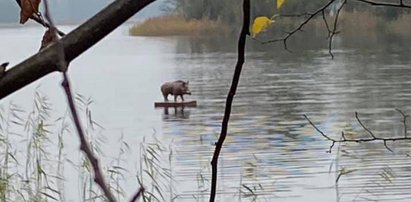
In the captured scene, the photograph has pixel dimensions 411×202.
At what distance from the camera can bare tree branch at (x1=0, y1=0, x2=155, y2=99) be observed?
44cm

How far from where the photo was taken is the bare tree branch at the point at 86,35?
1.43ft

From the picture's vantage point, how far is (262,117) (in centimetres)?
1081

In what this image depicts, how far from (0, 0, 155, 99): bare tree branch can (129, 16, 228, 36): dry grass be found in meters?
25.8

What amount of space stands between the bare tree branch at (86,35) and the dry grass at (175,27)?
84.8 feet

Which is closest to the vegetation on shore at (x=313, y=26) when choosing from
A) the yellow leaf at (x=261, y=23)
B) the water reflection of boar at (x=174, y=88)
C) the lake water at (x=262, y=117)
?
the lake water at (x=262, y=117)

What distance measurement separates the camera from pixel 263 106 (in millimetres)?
11812

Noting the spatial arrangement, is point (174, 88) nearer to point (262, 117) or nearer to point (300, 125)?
point (262, 117)

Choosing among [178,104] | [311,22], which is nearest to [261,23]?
[178,104]

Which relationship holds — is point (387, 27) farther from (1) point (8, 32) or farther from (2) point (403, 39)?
(1) point (8, 32)

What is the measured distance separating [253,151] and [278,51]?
12.8 m

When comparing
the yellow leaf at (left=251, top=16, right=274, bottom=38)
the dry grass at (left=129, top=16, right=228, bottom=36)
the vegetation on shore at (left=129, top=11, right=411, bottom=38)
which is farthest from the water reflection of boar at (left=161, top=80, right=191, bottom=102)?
the dry grass at (left=129, top=16, right=228, bottom=36)

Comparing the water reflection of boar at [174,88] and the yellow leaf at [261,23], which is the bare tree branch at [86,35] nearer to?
the yellow leaf at [261,23]

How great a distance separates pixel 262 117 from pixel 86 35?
10.4 metres

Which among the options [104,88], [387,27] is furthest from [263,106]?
[387,27]
